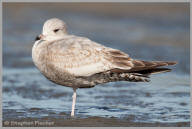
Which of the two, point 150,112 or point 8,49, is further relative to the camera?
point 8,49

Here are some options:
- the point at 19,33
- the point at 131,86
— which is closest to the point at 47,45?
the point at 131,86

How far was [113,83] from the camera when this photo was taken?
476 inches

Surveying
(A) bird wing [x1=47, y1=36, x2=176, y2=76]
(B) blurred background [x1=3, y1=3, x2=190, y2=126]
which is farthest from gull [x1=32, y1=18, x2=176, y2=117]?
(B) blurred background [x1=3, y1=3, x2=190, y2=126]

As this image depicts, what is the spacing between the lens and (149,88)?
11.4m

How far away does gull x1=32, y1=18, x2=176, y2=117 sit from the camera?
8.77 metres

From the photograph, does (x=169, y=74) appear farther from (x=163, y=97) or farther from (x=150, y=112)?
(x=150, y=112)

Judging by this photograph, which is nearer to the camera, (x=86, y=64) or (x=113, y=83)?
(x=86, y=64)

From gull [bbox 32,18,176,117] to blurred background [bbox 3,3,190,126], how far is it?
2.47 feet

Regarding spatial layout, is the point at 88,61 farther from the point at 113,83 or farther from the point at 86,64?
the point at 113,83

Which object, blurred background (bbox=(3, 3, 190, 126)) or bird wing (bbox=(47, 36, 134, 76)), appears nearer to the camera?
bird wing (bbox=(47, 36, 134, 76))

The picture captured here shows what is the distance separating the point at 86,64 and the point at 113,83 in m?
3.38

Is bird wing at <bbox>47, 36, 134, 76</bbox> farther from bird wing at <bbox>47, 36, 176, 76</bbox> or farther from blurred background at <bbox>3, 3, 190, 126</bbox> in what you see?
blurred background at <bbox>3, 3, 190, 126</bbox>

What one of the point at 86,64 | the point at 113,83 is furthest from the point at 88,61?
the point at 113,83

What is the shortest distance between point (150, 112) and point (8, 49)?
7.71 m
